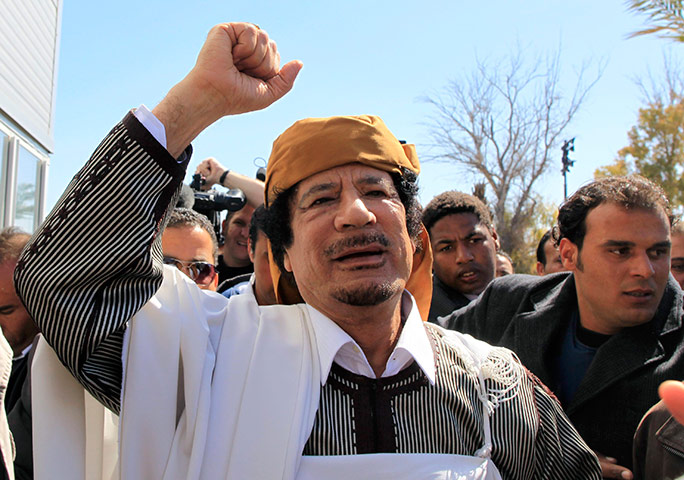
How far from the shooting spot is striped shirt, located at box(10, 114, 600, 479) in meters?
1.42

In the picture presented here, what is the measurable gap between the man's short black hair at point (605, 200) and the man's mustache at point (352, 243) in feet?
4.35

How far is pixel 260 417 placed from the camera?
1.59 metres

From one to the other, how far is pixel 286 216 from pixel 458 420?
0.88m

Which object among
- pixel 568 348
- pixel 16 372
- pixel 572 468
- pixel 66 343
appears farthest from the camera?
pixel 568 348

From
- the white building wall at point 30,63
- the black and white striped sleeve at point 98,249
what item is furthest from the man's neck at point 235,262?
the white building wall at point 30,63

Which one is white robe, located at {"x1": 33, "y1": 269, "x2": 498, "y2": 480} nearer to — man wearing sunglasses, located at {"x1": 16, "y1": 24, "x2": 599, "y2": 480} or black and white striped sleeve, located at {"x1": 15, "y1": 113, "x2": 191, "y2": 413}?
man wearing sunglasses, located at {"x1": 16, "y1": 24, "x2": 599, "y2": 480}

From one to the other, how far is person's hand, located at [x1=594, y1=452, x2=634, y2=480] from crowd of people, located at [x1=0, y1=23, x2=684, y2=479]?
1 cm

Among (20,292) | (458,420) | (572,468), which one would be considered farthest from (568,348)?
(20,292)

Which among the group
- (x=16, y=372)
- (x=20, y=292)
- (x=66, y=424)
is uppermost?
(x=20, y=292)

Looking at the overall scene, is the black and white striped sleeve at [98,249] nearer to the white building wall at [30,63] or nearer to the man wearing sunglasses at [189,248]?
the man wearing sunglasses at [189,248]

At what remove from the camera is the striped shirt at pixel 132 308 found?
4.66 feet

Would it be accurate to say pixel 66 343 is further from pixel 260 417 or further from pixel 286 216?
pixel 286 216

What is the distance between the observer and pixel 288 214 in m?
2.06

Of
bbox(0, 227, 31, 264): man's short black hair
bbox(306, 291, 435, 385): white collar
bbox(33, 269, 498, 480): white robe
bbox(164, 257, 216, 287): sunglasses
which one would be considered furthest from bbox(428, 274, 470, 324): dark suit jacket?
bbox(0, 227, 31, 264): man's short black hair
